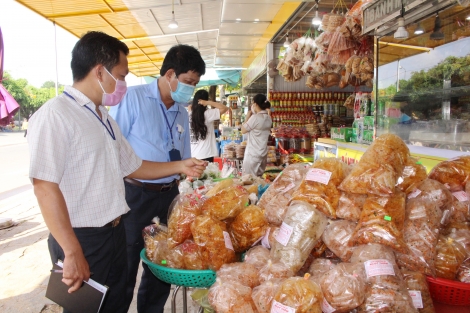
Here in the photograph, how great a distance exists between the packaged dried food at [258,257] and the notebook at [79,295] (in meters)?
0.61

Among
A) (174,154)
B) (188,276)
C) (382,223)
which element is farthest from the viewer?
(174,154)

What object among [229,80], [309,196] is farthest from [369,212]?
[229,80]

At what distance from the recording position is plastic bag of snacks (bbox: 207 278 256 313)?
1218mm

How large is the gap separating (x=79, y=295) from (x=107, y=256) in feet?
1.00

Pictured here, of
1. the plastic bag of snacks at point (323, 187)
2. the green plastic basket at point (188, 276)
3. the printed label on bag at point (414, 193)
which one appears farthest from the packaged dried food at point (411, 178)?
the green plastic basket at point (188, 276)

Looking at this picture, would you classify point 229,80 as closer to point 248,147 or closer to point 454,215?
point 248,147

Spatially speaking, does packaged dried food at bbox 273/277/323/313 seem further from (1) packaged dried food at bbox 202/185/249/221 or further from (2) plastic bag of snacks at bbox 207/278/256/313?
(1) packaged dried food at bbox 202/185/249/221

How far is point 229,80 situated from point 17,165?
29.3 feet

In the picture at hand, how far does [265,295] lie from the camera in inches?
46.8

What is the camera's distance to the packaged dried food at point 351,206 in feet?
4.60

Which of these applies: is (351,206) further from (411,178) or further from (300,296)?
(300,296)

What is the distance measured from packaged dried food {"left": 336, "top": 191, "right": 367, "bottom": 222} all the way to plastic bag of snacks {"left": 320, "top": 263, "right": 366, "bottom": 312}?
10.1 inches

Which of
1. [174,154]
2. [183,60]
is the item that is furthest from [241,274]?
[183,60]

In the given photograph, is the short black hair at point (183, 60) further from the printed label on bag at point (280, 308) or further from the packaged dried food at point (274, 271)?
the printed label on bag at point (280, 308)
